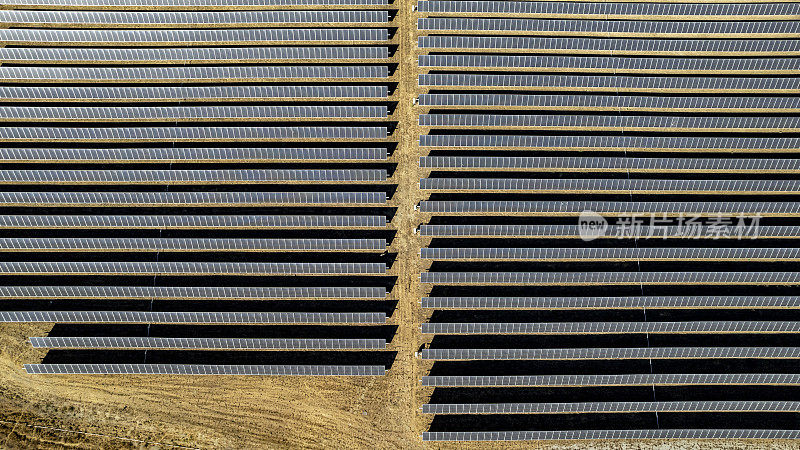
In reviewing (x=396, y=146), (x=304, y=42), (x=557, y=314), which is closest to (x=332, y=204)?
(x=396, y=146)

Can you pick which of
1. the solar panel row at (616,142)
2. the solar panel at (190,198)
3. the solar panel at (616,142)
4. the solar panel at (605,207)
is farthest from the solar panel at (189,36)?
the solar panel at (605,207)

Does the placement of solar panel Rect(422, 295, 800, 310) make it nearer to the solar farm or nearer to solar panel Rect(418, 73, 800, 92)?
the solar farm

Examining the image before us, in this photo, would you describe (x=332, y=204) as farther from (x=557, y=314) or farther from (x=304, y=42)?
(x=557, y=314)

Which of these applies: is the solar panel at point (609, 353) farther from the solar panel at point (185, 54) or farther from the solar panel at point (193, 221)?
the solar panel at point (185, 54)

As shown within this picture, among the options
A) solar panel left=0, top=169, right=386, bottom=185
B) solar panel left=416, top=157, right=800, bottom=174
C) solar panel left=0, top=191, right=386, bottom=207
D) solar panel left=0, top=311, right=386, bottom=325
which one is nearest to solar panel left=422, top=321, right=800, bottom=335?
solar panel left=0, top=311, right=386, bottom=325

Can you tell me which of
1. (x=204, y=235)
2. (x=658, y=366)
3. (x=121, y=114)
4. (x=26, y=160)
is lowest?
(x=658, y=366)
